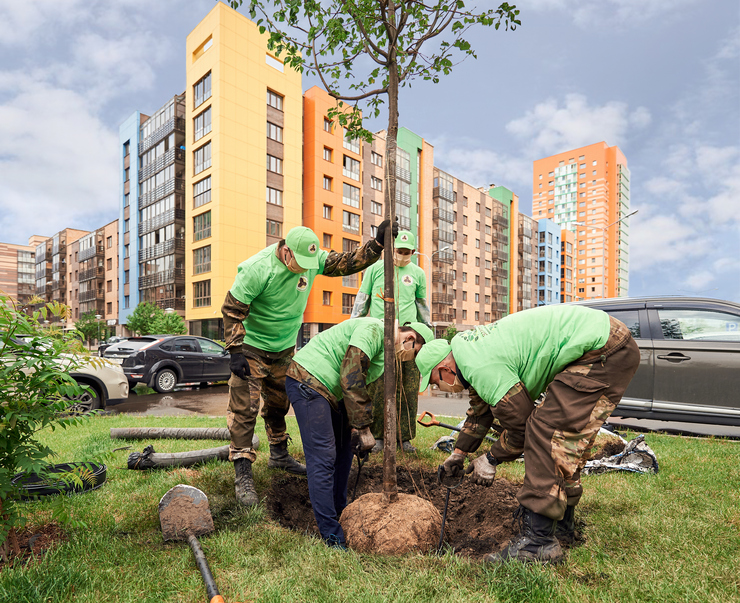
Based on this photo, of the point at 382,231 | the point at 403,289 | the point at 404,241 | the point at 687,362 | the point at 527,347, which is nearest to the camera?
the point at 527,347

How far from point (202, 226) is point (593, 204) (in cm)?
9108

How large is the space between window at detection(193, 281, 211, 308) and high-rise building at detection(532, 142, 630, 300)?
80.7 meters

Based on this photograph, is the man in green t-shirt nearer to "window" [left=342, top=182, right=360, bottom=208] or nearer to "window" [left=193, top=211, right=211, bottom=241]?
"window" [left=193, top=211, right=211, bottom=241]

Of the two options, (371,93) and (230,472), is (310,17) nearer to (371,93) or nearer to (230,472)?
(371,93)

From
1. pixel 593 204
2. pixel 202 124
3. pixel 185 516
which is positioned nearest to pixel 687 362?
pixel 185 516

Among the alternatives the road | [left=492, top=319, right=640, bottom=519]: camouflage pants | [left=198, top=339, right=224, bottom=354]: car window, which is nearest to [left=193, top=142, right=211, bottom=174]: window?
[left=198, top=339, right=224, bottom=354]: car window

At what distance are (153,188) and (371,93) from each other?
40.9 metres

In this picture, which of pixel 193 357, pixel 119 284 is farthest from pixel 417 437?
pixel 119 284

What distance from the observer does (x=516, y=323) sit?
2.75 meters

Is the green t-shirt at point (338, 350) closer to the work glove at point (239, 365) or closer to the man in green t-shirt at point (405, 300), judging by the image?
the work glove at point (239, 365)

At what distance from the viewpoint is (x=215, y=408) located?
9227 millimetres

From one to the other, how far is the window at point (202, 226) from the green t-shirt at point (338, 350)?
1273 inches

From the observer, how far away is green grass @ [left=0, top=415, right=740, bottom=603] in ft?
7.29

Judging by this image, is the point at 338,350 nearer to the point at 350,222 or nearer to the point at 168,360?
the point at 168,360
